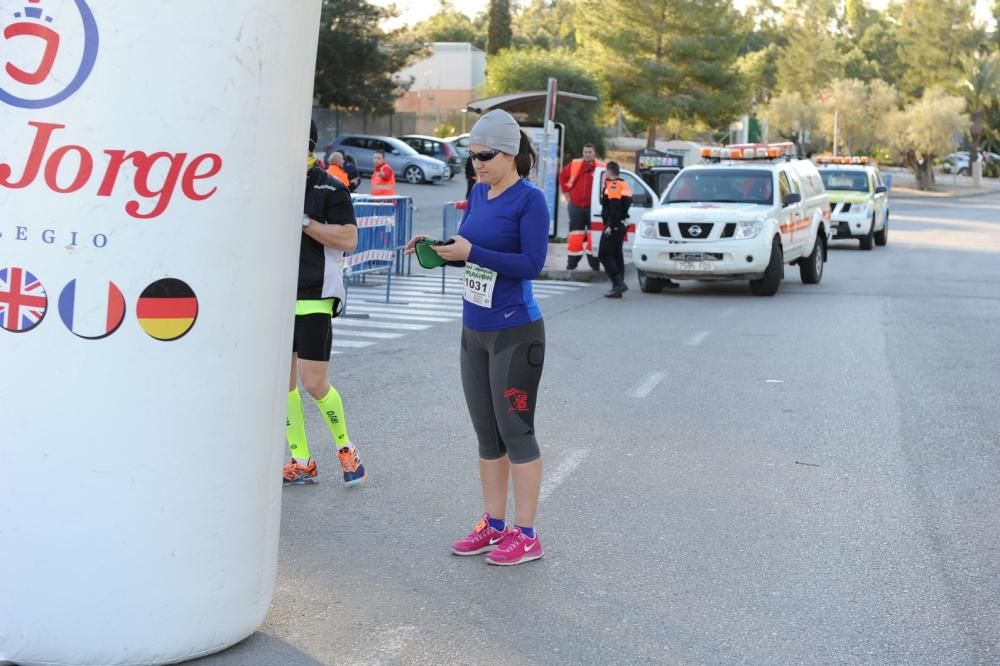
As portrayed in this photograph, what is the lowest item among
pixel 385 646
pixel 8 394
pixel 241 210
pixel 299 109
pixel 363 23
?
pixel 385 646

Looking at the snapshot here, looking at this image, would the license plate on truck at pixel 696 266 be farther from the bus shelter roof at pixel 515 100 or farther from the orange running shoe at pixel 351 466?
the orange running shoe at pixel 351 466

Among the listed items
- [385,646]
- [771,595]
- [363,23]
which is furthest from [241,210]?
[363,23]

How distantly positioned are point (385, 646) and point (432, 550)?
1284 mm

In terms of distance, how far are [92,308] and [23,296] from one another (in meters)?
0.21

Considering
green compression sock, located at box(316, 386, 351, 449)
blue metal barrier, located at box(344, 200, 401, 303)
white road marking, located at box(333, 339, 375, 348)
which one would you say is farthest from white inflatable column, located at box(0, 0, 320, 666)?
blue metal barrier, located at box(344, 200, 401, 303)

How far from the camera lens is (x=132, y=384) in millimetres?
4258

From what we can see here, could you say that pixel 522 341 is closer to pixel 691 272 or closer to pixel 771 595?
pixel 771 595

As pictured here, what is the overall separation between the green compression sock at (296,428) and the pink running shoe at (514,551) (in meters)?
1.64

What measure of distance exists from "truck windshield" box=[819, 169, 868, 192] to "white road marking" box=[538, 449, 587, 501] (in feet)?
77.9

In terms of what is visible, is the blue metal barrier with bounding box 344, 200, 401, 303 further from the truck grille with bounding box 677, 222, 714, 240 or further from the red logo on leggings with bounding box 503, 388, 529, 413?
the red logo on leggings with bounding box 503, 388, 529, 413

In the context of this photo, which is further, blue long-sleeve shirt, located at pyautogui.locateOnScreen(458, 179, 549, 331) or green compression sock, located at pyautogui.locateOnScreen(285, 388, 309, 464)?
green compression sock, located at pyautogui.locateOnScreen(285, 388, 309, 464)

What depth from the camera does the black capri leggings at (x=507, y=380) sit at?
226 inches

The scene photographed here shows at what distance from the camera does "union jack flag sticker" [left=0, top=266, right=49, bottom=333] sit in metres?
4.17

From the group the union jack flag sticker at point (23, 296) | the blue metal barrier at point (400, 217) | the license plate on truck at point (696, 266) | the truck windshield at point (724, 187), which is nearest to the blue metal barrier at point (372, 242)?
the blue metal barrier at point (400, 217)
